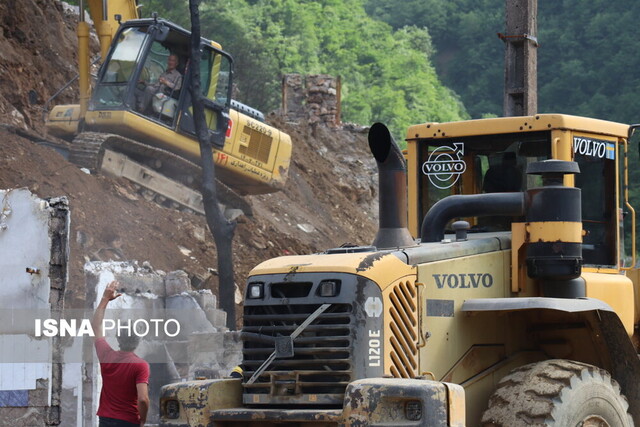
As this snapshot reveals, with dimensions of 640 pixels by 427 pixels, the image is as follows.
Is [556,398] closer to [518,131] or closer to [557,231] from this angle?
[557,231]

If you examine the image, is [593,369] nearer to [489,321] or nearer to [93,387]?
[489,321]

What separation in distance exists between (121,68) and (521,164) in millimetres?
14449

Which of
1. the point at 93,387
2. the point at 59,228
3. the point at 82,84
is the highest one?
the point at 82,84

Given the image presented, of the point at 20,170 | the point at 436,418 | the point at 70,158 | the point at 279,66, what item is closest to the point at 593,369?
the point at 436,418

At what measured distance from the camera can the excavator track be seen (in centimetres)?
2197

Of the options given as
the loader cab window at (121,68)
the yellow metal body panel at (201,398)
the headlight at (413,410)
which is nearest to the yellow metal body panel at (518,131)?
the yellow metal body panel at (201,398)

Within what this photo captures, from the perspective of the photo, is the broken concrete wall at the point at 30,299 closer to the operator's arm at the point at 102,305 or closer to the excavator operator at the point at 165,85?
the operator's arm at the point at 102,305

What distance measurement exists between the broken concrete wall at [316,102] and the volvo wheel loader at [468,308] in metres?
27.1

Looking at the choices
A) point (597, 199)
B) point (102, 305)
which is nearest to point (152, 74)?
point (597, 199)

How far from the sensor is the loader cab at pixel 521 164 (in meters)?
9.26

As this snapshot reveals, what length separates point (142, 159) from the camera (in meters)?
23.0

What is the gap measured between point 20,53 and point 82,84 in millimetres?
4625

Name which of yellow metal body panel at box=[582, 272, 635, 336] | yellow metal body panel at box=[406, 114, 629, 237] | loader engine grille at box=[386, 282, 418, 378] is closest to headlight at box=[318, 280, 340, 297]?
loader engine grille at box=[386, 282, 418, 378]

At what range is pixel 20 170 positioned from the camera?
19891 millimetres
